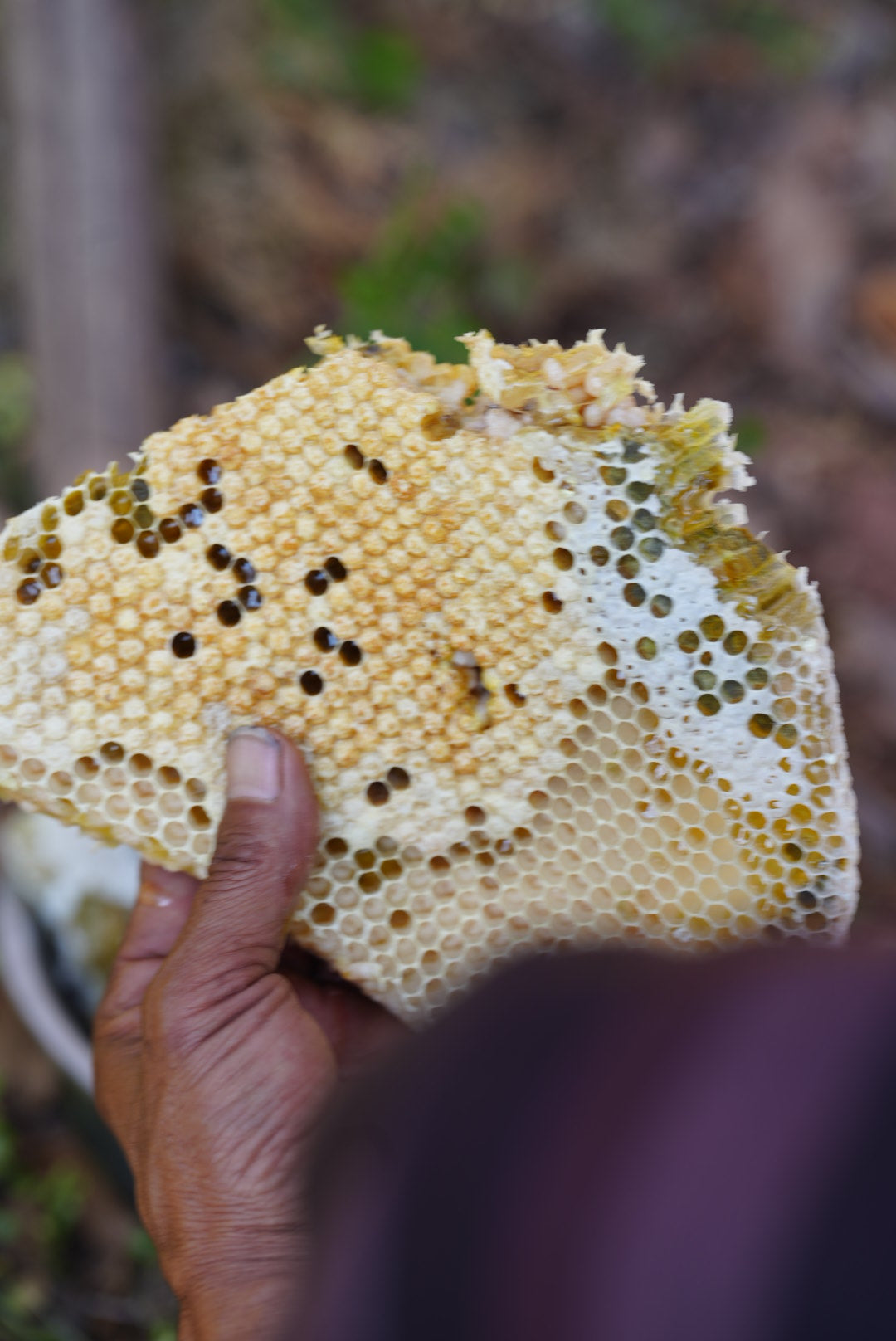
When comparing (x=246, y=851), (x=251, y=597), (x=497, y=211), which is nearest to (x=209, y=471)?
(x=251, y=597)

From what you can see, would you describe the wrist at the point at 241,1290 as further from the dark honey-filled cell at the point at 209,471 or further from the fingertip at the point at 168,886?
the dark honey-filled cell at the point at 209,471

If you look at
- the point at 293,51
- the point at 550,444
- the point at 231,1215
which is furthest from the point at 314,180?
the point at 231,1215

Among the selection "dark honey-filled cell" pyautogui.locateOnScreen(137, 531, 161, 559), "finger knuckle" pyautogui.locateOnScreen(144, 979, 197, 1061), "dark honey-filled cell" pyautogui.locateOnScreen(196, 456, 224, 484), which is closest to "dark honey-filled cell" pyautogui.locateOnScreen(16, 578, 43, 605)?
"dark honey-filled cell" pyautogui.locateOnScreen(137, 531, 161, 559)

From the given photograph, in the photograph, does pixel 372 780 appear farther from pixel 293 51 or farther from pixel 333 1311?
pixel 293 51

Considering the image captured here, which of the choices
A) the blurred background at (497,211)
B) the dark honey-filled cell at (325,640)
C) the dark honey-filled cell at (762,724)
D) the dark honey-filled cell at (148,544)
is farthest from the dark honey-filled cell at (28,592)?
the blurred background at (497,211)

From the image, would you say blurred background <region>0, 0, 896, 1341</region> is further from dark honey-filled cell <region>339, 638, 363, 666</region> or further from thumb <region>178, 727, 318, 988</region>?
thumb <region>178, 727, 318, 988</region>

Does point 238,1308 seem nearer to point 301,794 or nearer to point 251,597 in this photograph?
point 301,794

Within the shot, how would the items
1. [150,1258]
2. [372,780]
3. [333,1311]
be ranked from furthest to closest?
[150,1258] → [372,780] → [333,1311]

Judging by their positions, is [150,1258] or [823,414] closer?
[150,1258]
